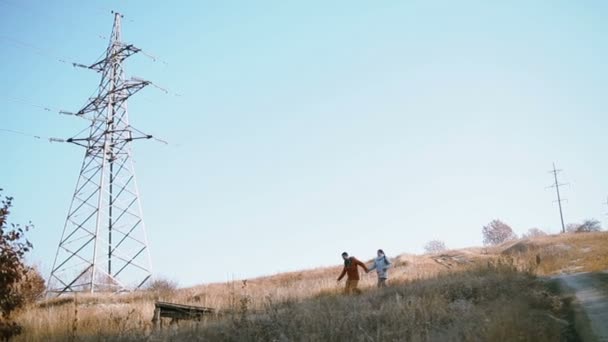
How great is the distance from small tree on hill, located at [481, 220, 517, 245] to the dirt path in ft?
354

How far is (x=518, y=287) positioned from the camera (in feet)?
44.5

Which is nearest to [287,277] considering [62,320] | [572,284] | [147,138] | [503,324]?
[147,138]

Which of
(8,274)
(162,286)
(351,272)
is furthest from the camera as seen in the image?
(162,286)

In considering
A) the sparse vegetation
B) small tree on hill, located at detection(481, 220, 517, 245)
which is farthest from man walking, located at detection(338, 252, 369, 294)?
small tree on hill, located at detection(481, 220, 517, 245)

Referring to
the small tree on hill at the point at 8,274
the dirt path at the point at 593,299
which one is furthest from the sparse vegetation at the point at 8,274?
the dirt path at the point at 593,299

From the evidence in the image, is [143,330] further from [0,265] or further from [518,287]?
[518,287]

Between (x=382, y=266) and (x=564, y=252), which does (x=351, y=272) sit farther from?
(x=564, y=252)

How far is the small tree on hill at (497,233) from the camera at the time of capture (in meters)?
116

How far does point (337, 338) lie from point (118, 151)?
17.6m

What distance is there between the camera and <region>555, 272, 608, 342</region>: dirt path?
8227 millimetres

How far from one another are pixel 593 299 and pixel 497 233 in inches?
4502

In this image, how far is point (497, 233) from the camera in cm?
11725

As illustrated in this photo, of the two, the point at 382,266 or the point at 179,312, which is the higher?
the point at 382,266

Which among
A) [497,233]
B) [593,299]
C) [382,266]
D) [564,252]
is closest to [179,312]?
[382,266]
